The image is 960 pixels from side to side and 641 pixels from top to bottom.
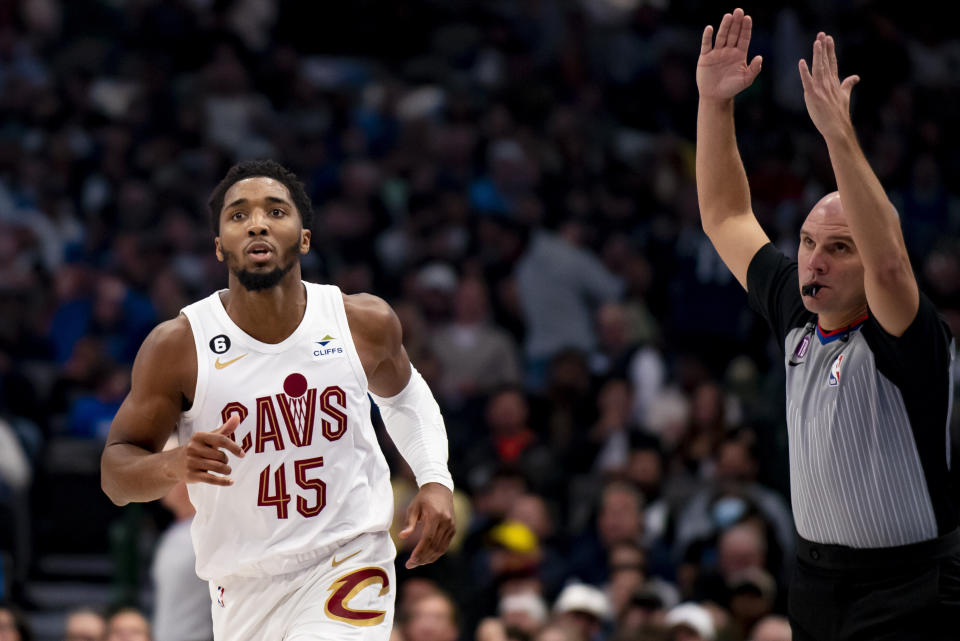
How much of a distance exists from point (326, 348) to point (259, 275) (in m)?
0.35

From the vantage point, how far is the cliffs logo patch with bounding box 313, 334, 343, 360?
4.83m

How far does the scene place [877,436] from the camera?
4.12 m

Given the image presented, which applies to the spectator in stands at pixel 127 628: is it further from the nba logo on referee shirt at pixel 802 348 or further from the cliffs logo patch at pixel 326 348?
the nba logo on referee shirt at pixel 802 348

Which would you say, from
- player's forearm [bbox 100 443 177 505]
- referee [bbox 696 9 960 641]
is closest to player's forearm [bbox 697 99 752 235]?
referee [bbox 696 9 960 641]

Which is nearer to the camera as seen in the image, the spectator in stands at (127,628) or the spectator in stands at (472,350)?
the spectator in stands at (127,628)

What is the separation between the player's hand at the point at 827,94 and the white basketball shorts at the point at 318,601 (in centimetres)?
210

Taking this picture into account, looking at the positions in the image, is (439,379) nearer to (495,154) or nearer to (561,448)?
(561,448)

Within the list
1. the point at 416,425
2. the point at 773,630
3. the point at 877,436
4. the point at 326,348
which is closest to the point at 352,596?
the point at 416,425

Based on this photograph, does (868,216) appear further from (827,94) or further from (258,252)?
(258,252)

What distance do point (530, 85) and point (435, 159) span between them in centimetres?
142

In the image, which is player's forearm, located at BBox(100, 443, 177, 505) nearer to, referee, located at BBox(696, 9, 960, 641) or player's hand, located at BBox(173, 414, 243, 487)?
player's hand, located at BBox(173, 414, 243, 487)

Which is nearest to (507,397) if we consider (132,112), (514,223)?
(514,223)

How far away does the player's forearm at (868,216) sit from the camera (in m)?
3.94

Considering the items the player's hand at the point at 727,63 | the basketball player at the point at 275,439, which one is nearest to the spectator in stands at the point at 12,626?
the basketball player at the point at 275,439
